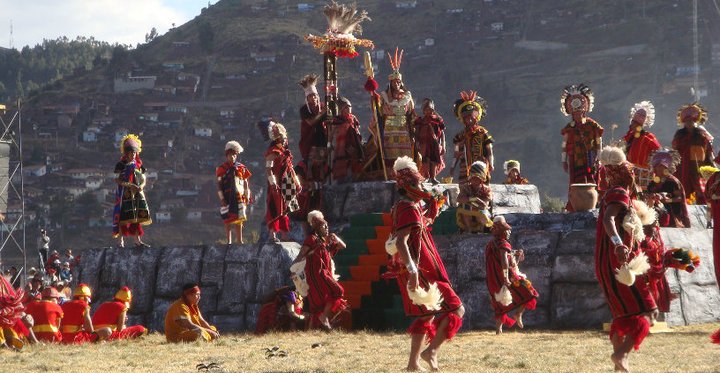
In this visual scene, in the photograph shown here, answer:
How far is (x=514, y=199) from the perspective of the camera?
19203mm

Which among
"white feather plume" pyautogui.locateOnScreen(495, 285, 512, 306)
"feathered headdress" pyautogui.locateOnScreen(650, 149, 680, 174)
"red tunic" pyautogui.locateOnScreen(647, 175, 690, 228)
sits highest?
"feathered headdress" pyautogui.locateOnScreen(650, 149, 680, 174)

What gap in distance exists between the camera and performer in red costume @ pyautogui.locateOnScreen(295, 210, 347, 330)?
15617mm

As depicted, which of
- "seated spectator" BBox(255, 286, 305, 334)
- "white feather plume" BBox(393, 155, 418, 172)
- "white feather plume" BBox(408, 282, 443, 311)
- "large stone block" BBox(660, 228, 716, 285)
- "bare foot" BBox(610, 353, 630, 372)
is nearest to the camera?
"bare foot" BBox(610, 353, 630, 372)

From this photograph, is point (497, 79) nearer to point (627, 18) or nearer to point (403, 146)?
point (627, 18)

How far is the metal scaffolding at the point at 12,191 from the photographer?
3494cm

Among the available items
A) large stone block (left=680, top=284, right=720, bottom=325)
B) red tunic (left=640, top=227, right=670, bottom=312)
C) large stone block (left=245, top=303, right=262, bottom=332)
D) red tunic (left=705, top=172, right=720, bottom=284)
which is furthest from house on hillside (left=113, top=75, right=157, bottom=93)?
red tunic (left=705, top=172, right=720, bottom=284)

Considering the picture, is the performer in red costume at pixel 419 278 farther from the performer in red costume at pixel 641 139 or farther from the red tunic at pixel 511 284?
the performer in red costume at pixel 641 139

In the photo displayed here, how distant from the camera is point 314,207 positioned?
19.5 m

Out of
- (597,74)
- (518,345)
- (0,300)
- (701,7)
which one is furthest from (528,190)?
(701,7)

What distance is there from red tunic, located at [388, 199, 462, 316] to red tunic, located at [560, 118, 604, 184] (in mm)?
7929

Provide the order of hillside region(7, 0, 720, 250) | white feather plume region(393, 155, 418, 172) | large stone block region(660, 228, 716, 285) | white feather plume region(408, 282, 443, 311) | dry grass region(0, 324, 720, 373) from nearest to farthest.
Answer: white feather plume region(408, 282, 443, 311) → white feather plume region(393, 155, 418, 172) → dry grass region(0, 324, 720, 373) → large stone block region(660, 228, 716, 285) → hillside region(7, 0, 720, 250)

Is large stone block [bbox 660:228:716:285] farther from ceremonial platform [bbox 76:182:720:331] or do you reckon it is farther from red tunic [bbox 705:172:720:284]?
red tunic [bbox 705:172:720:284]

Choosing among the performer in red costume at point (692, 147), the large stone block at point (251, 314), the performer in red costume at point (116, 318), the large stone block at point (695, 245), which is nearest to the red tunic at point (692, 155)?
the performer in red costume at point (692, 147)

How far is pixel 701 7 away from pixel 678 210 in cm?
11101
